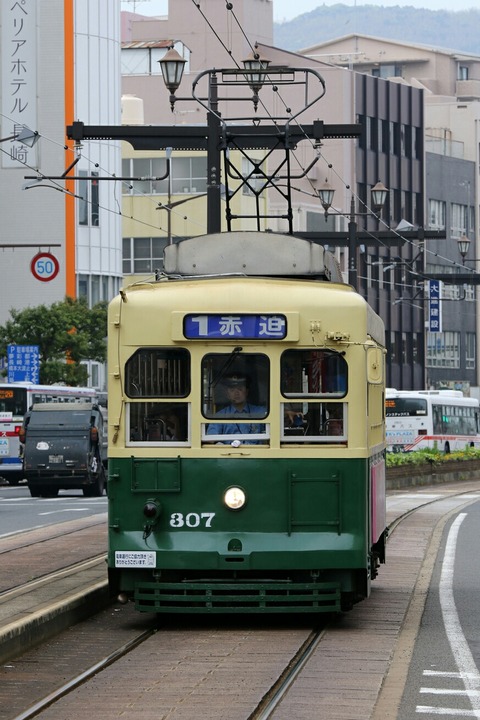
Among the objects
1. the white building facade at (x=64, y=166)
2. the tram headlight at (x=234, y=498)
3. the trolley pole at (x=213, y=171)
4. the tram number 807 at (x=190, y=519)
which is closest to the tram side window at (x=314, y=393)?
the tram headlight at (x=234, y=498)

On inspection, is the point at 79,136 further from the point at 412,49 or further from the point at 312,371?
the point at 412,49

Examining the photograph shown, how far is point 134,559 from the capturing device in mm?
12688

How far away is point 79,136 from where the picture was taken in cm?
2312

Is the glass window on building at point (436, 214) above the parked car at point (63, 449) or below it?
above

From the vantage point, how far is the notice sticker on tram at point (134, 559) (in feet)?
41.5

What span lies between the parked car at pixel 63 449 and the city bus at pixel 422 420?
17.9m

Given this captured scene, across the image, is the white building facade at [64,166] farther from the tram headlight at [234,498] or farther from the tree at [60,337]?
the tram headlight at [234,498]

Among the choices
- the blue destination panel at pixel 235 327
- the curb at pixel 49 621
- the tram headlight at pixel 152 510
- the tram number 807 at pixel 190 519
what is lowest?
the curb at pixel 49 621

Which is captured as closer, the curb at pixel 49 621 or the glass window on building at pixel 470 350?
the curb at pixel 49 621

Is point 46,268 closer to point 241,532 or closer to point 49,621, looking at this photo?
point 241,532

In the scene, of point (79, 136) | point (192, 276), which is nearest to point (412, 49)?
point (79, 136)

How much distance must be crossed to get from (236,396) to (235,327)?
0.54 metres

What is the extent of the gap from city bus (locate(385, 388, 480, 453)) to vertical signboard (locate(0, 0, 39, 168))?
59.3ft

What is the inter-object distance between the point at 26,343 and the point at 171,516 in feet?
156
